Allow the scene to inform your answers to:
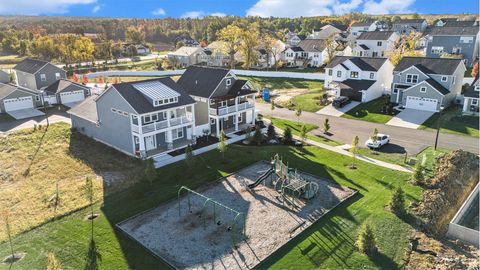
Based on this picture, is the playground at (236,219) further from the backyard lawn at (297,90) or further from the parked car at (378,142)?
the backyard lawn at (297,90)

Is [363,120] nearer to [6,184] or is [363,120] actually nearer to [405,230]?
[405,230]

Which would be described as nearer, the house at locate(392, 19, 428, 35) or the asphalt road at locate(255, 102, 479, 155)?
the asphalt road at locate(255, 102, 479, 155)

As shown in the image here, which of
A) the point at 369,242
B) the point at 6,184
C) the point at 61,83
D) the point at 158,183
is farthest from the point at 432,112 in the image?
the point at 61,83

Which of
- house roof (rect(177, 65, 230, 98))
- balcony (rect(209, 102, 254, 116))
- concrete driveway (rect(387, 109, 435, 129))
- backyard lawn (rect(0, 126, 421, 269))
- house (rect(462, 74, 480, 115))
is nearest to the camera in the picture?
backyard lawn (rect(0, 126, 421, 269))

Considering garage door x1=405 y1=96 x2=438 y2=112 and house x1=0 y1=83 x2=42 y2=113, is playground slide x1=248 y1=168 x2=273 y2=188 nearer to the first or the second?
garage door x1=405 y1=96 x2=438 y2=112

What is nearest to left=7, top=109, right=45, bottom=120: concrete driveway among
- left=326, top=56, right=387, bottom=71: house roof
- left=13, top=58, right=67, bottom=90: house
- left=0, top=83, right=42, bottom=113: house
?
left=0, top=83, right=42, bottom=113: house

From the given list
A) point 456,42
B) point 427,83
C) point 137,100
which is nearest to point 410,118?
point 427,83
